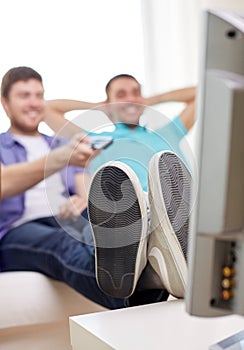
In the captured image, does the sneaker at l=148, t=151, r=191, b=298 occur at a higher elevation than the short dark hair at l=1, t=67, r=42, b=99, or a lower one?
lower

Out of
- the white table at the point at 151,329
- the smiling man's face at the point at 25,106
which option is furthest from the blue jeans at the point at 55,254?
the white table at the point at 151,329

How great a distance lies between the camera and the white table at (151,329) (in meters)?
0.81

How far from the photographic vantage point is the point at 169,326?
2.90ft

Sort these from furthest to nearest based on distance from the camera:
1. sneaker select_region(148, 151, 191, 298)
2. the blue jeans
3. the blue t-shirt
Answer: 1. the blue jeans
2. the blue t-shirt
3. sneaker select_region(148, 151, 191, 298)

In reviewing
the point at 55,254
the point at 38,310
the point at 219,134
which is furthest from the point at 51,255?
the point at 219,134

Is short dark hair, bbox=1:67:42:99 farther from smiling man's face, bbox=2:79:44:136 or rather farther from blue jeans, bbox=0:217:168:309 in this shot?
blue jeans, bbox=0:217:168:309

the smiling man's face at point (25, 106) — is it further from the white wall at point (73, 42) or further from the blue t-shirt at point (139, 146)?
the blue t-shirt at point (139, 146)

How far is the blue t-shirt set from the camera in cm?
115

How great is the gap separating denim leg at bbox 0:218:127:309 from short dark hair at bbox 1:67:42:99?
52 cm

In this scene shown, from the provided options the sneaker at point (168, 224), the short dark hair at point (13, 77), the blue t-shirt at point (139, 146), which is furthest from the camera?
the short dark hair at point (13, 77)

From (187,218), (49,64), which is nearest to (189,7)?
(49,64)

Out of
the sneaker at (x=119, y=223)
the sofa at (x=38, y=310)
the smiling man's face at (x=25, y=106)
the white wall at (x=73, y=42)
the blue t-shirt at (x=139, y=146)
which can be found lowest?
the sofa at (x=38, y=310)

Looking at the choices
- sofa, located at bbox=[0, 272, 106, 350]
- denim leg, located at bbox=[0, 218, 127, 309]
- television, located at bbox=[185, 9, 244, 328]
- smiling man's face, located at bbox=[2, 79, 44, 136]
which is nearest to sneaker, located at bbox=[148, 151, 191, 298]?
television, located at bbox=[185, 9, 244, 328]

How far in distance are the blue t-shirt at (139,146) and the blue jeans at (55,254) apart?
9.2 inches
